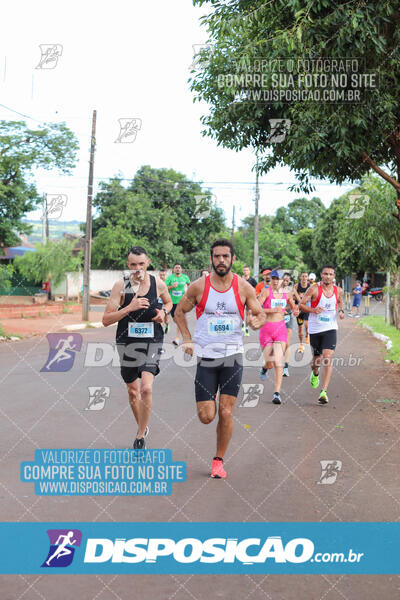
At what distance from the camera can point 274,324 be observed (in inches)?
399

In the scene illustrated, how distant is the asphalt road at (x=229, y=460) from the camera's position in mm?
3746

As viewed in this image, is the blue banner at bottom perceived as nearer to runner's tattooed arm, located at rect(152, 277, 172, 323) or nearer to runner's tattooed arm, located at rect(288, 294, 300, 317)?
runner's tattooed arm, located at rect(152, 277, 172, 323)

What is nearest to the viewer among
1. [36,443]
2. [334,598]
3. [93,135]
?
[334,598]

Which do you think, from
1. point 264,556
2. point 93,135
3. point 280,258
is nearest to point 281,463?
point 264,556

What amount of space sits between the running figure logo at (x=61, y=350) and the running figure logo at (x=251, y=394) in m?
3.60

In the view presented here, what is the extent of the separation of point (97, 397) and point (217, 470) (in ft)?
13.1

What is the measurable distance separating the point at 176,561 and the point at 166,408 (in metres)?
4.65

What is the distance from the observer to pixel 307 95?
993 cm

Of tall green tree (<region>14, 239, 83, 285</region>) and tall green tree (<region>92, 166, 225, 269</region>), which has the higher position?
tall green tree (<region>92, 166, 225, 269</region>)

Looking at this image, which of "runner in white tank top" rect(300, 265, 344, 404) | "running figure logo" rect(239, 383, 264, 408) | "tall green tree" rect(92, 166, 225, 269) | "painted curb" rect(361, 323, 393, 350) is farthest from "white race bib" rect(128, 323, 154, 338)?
"tall green tree" rect(92, 166, 225, 269)

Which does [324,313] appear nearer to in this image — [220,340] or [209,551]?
[220,340]

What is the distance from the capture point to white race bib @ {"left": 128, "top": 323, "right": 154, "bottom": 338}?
6.43m

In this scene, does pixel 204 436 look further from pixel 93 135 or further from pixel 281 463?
pixel 93 135

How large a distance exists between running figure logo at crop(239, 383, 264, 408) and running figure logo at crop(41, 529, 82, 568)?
4.86m
